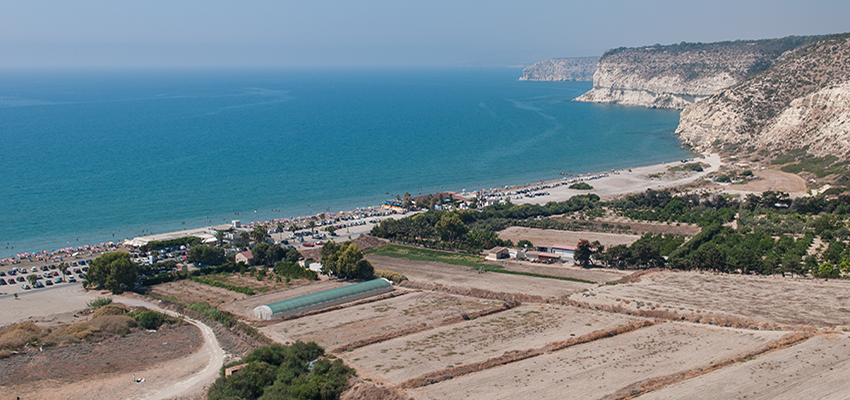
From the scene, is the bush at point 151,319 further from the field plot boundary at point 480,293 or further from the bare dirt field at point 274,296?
the field plot boundary at point 480,293

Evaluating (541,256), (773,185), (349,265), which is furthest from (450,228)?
(773,185)

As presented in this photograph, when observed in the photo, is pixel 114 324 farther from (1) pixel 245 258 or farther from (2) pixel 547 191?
(2) pixel 547 191

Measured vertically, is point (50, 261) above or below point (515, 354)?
below

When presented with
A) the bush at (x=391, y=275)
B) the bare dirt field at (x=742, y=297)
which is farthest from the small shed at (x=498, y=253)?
the bare dirt field at (x=742, y=297)

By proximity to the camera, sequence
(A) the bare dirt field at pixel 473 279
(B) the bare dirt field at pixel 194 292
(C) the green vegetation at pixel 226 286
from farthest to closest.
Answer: (C) the green vegetation at pixel 226 286
(A) the bare dirt field at pixel 473 279
(B) the bare dirt field at pixel 194 292

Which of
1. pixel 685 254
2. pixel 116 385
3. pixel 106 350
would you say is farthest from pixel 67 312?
pixel 685 254

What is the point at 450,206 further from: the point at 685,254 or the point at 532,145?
the point at 532,145
